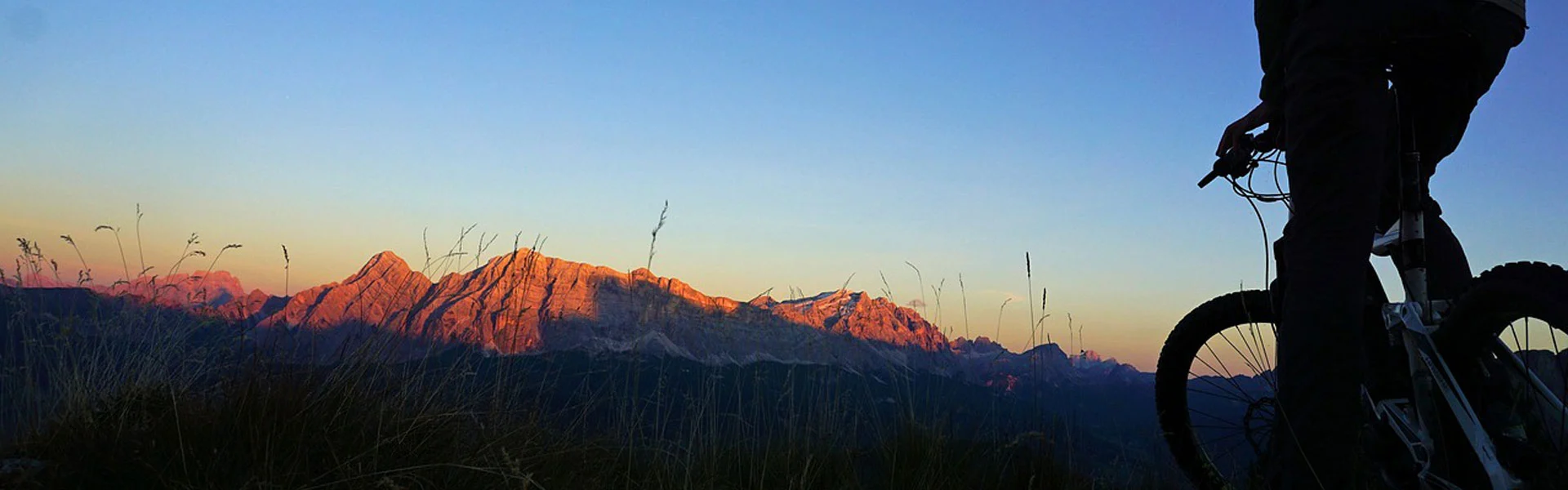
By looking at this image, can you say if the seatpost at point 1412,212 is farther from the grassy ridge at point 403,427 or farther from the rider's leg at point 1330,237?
the grassy ridge at point 403,427

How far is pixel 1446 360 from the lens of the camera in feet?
6.61

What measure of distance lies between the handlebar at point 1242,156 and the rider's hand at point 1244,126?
0.06ft

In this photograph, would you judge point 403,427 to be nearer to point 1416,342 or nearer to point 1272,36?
point 1272,36

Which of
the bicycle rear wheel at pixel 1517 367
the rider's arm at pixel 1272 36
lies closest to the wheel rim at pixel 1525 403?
the bicycle rear wheel at pixel 1517 367

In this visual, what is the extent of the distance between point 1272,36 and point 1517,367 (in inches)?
38.3

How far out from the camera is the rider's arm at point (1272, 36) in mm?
2062

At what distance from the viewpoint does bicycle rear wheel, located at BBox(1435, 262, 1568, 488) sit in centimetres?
172

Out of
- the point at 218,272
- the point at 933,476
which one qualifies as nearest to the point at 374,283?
the point at 218,272

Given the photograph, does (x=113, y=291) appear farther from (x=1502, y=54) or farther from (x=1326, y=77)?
(x=1502, y=54)

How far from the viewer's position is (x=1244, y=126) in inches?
93.0

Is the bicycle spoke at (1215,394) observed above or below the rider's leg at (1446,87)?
below

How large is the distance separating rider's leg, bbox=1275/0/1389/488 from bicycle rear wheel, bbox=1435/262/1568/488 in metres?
0.34

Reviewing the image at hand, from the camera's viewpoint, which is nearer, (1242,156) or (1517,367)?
(1517,367)

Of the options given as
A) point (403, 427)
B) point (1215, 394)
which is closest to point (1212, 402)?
point (1215, 394)
